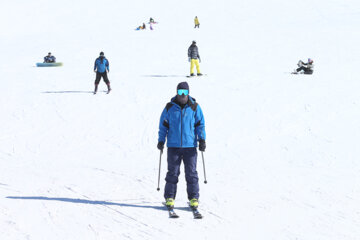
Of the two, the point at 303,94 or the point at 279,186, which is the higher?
the point at 303,94

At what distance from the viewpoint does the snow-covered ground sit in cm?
551

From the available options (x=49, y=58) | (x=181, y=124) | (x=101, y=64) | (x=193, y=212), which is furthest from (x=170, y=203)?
(x=49, y=58)

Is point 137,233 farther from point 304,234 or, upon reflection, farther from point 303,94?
point 303,94

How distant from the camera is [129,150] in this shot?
9.62 meters

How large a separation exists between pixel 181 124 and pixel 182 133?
11 centimetres

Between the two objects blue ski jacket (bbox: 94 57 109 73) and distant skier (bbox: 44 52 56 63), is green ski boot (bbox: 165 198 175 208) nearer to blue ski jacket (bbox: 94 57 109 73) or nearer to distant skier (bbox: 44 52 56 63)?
blue ski jacket (bbox: 94 57 109 73)

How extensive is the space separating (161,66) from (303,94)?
8.60 m

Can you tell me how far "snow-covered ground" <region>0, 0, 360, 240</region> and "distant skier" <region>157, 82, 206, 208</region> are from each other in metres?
0.42

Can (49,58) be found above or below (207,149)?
above

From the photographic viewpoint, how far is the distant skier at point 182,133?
18.4 feet

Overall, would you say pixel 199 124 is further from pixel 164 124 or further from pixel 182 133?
pixel 164 124

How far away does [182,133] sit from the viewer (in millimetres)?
5637

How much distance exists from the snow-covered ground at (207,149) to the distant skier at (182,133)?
1.39 ft

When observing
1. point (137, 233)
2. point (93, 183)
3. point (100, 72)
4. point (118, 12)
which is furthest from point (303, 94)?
point (118, 12)
